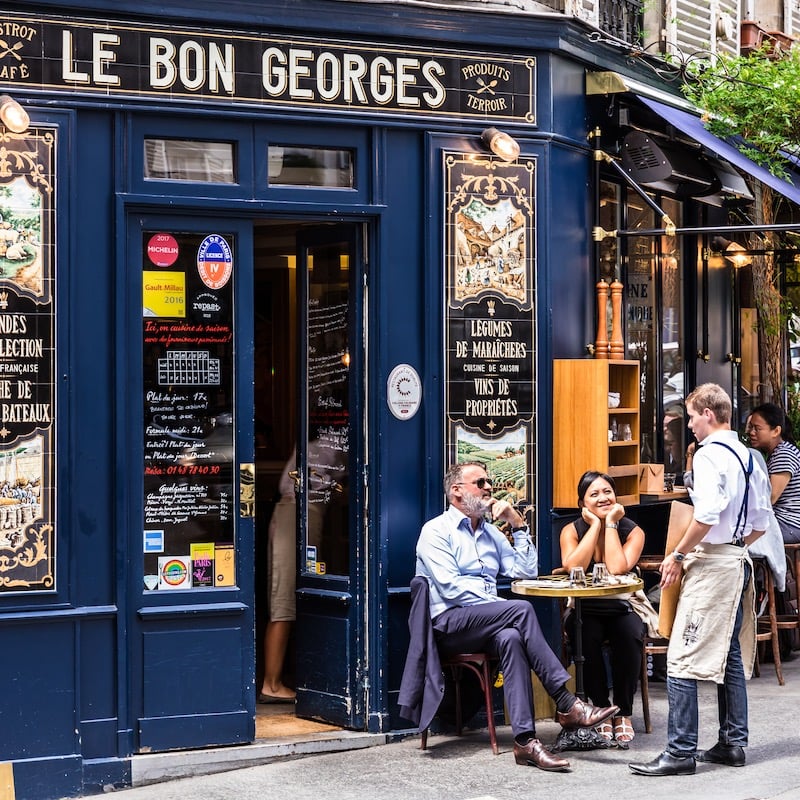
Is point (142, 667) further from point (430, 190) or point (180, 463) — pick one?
point (430, 190)

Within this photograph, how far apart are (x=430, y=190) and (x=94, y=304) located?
2028mm

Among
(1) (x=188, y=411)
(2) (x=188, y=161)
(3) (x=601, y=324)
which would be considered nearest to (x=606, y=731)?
(3) (x=601, y=324)

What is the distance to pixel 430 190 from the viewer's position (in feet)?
26.2

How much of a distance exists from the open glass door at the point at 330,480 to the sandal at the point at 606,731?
4.22 feet

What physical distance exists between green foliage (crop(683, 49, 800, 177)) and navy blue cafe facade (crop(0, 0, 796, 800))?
1.28m

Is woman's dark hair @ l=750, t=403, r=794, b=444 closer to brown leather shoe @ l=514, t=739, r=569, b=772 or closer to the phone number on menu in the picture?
brown leather shoe @ l=514, t=739, r=569, b=772

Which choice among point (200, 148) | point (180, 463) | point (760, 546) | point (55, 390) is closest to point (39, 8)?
point (200, 148)

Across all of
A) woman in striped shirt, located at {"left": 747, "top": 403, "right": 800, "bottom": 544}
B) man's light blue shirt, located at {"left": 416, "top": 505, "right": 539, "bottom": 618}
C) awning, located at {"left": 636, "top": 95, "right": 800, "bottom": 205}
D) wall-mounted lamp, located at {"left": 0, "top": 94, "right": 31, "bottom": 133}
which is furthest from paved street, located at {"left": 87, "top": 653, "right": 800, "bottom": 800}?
awning, located at {"left": 636, "top": 95, "right": 800, "bottom": 205}

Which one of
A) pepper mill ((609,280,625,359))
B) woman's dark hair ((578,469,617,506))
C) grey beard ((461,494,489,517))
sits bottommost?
grey beard ((461,494,489,517))

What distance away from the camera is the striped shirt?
9.95 metres

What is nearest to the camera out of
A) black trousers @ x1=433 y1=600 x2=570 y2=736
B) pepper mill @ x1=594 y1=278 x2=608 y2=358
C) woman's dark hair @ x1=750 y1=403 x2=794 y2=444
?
black trousers @ x1=433 y1=600 x2=570 y2=736

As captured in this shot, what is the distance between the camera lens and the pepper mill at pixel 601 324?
8781mm

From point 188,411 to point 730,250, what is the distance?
17.8ft

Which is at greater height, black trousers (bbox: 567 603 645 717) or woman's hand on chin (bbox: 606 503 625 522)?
woman's hand on chin (bbox: 606 503 625 522)
